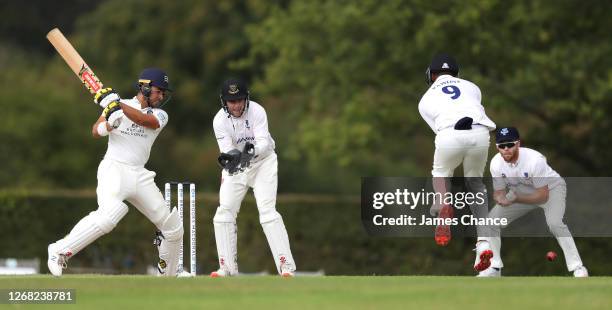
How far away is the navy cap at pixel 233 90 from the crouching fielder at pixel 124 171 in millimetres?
588

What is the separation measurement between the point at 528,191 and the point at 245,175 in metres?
2.91

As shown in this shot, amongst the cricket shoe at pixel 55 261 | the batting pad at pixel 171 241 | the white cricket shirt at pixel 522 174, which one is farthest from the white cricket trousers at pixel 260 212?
the white cricket shirt at pixel 522 174

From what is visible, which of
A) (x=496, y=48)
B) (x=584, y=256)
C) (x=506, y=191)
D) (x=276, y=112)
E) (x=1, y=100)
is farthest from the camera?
(x=276, y=112)

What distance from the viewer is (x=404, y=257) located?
2420cm

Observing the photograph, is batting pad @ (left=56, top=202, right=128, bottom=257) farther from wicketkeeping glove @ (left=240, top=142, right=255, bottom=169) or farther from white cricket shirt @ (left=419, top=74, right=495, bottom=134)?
white cricket shirt @ (left=419, top=74, right=495, bottom=134)

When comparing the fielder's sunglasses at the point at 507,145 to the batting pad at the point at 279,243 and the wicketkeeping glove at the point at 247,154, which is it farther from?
the wicketkeeping glove at the point at 247,154

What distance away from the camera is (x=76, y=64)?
14367 mm

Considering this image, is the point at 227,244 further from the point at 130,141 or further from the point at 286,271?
the point at 130,141

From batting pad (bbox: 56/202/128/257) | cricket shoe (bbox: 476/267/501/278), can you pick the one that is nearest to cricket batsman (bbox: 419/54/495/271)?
cricket shoe (bbox: 476/267/501/278)

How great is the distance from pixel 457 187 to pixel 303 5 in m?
14.5

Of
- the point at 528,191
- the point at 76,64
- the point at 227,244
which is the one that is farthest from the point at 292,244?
the point at 76,64

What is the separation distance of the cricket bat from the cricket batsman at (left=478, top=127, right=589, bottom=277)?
4.09 metres

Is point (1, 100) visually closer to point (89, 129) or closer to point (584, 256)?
point (89, 129)

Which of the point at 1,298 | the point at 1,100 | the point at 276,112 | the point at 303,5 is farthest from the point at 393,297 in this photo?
the point at 276,112
